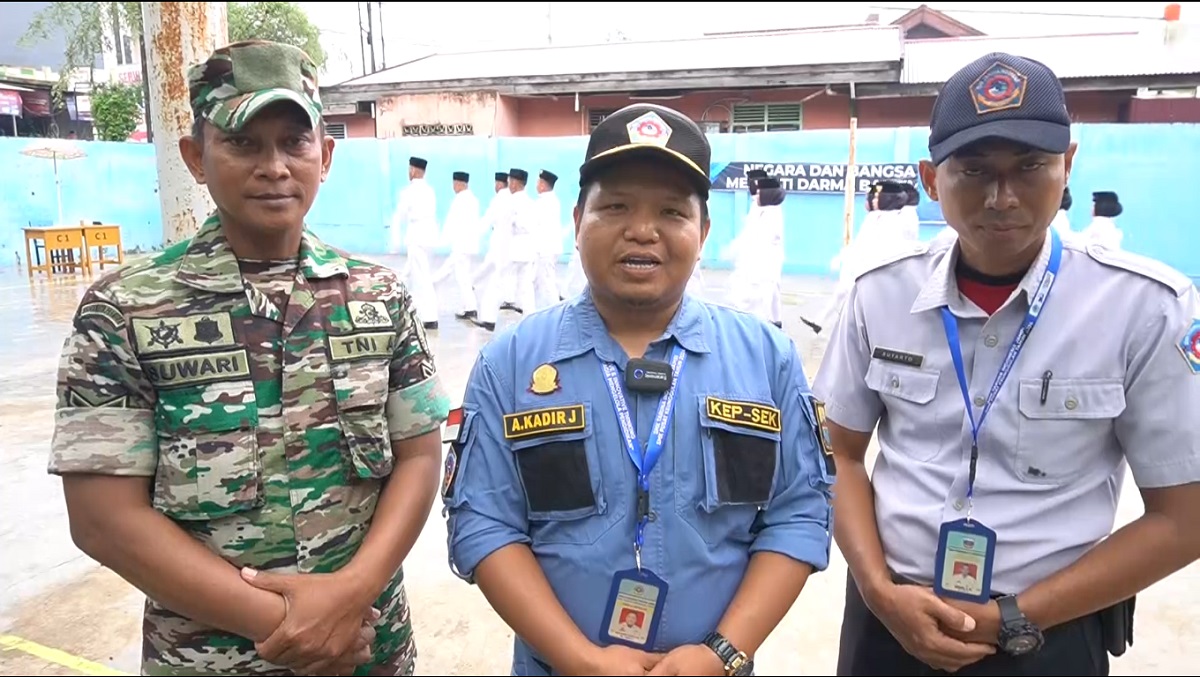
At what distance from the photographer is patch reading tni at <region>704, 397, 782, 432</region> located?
52.1 inches

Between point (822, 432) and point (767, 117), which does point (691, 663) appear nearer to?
point (822, 432)

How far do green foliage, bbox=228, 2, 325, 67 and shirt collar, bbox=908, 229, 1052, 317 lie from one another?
2429 millimetres

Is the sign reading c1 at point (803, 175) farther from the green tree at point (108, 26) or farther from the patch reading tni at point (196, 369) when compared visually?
the patch reading tni at point (196, 369)

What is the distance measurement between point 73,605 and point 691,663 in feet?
7.75

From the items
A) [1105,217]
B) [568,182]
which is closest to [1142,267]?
[1105,217]

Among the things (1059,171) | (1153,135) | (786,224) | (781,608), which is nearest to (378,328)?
(781,608)

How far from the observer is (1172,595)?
8.53 ft

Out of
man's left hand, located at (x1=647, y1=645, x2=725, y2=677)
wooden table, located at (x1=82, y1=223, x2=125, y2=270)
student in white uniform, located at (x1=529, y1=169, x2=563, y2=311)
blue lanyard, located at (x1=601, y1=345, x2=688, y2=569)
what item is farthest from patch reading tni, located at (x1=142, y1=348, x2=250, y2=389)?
student in white uniform, located at (x1=529, y1=169, x2=563, y2=311)

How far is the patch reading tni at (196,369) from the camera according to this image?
1.30 metres

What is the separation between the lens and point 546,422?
4.32 feet

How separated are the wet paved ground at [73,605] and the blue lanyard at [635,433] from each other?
1436mm

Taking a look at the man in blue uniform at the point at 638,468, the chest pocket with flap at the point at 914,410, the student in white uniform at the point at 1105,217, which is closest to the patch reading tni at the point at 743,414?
the man in blue uniform at the point at 638,468

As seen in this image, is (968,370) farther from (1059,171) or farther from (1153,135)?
(1153,135)

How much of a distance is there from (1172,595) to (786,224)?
27.2 ft
